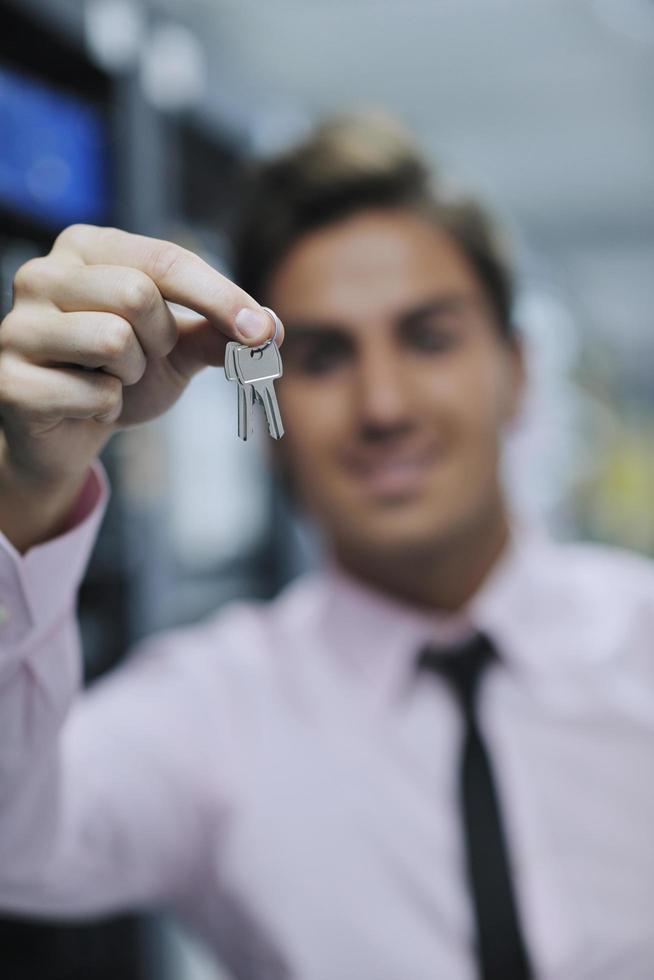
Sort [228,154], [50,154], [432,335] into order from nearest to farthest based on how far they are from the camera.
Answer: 1. [432,335]
2. [50,154]
3. [228,154]

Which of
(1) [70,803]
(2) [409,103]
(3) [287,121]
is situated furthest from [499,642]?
(2) [409,103]

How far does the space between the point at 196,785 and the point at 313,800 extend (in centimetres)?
14

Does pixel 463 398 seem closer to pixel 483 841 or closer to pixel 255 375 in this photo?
pixel 483 841

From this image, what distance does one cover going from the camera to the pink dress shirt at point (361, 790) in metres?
1.02

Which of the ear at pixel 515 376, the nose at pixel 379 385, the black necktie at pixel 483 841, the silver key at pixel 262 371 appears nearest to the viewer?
the silver key at pixel 262 371

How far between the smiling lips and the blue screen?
2.31 feet

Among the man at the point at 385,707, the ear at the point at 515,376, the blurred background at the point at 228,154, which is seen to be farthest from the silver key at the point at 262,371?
the ear at the point at 515,376

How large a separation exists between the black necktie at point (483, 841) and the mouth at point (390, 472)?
213 millimetres

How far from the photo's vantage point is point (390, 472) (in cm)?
114

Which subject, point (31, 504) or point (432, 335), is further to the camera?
point (432, 335)

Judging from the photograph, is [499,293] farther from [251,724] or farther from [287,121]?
[287,121]

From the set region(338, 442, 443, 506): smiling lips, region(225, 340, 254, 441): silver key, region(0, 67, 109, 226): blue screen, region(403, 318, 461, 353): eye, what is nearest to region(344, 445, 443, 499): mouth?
region(338, 442, 443, 506): smiling lips

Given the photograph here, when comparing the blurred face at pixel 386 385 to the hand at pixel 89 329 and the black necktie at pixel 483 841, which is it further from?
the hand at pixel 89 329

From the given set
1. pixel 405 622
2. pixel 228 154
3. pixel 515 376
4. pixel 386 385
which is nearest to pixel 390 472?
pixel 386 385
